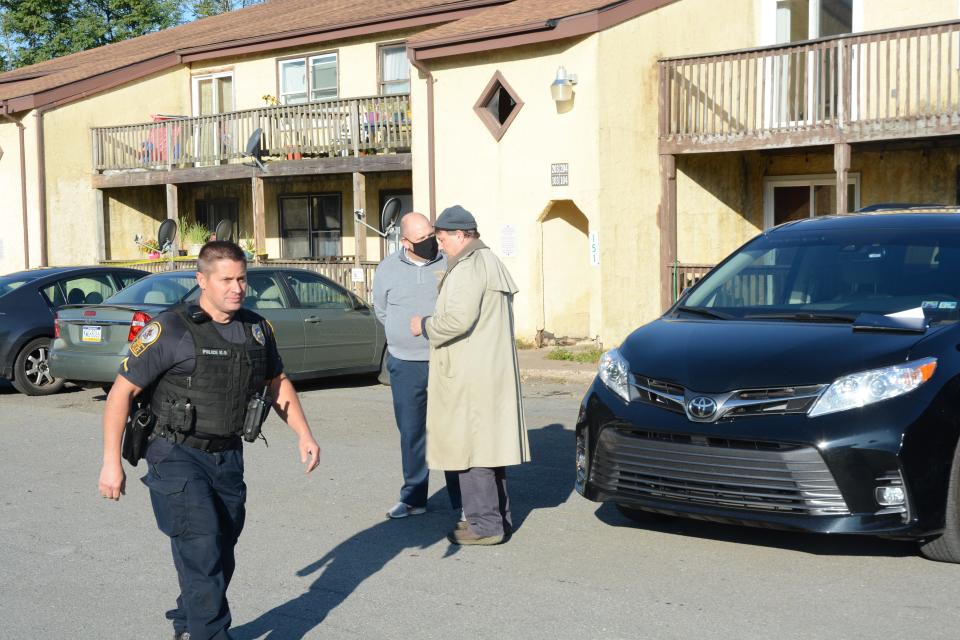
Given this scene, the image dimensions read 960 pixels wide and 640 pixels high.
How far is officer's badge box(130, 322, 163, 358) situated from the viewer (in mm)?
4516

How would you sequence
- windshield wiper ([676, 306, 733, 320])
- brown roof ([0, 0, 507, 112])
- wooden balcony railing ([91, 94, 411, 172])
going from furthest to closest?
brown roof ([0, 0, 507, 112]) → wooden balcony railing ([91, 94, 411, 172]) → windshield wiper ([676, 306, 733, 320])

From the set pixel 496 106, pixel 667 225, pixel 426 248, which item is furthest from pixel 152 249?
pixel 426 248

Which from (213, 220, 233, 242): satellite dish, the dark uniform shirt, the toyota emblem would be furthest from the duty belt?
(213, 220, 233, 242): satellite dish

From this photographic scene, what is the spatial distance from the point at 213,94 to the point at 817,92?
46.7 ft

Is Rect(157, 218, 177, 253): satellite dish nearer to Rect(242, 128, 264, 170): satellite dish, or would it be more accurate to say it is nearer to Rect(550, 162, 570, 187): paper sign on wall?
Rect(242, 128, 264, 170): satellite dish

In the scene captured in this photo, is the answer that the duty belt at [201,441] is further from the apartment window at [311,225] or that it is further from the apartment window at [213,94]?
the apartment window at [213,94]

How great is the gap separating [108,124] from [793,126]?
51.5 feet

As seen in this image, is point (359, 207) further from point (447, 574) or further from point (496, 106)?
point (447, 574)

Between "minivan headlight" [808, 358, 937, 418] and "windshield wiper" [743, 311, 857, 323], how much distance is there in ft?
2.03

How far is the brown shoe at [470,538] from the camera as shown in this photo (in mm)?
6484

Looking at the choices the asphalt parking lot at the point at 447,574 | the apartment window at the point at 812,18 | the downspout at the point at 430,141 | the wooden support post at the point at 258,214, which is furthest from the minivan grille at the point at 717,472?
the wooden support post at the point at 258,214

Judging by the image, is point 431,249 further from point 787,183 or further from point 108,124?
point 108,124

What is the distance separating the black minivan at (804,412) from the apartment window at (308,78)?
58.8ft

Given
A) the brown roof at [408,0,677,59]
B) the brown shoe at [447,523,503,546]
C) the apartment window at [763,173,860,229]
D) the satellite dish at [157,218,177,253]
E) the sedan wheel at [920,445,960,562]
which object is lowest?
the brown shoe at [447,523,503,546]
